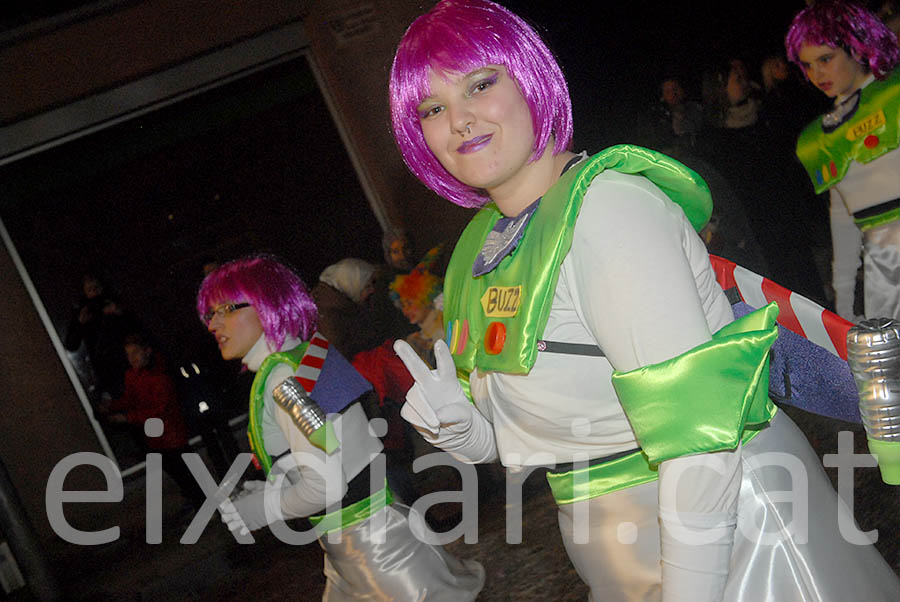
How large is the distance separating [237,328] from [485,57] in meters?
1.81

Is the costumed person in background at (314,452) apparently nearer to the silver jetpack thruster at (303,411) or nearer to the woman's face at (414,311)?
the silver jetpack thruster at (303,411)

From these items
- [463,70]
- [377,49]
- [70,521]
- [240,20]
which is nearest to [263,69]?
[240,20]

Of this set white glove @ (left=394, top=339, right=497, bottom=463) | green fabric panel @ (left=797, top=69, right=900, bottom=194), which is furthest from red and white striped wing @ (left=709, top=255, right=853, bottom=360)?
green fabric panel @ (left=797, top=69, right=900, bottom=194)

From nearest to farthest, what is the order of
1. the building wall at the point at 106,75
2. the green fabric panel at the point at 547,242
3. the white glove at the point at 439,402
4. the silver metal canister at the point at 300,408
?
the green fabric panel at the point at 547,242
the white glove at the point at 439,402
the silver metal canister at the point at 300,408
the building wall at the point at 106,75

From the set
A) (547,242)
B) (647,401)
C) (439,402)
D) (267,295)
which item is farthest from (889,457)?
(267,295)

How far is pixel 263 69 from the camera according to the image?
716cm

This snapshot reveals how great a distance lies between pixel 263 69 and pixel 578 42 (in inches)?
119

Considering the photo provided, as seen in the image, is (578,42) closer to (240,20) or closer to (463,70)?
(240,20)

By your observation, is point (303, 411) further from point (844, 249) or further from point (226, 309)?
point (844, 249)

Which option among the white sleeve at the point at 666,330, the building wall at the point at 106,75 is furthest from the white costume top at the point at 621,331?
the building wall at the point at 106,75

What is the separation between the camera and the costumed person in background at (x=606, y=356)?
1.03 metres

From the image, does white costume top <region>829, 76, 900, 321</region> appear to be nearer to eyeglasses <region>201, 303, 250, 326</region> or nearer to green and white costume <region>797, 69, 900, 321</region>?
green and white costume <region>797, 69, 900, 321</region>

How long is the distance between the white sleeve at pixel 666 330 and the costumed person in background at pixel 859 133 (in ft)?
8.17

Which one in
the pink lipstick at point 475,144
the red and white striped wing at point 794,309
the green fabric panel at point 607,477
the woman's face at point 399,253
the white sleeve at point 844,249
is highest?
the pink lipstick at point 475,144
